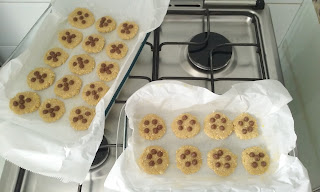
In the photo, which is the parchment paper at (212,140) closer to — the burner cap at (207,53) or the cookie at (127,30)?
the burner cap at (207,53)

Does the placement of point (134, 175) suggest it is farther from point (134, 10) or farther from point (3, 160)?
point (134, 10)

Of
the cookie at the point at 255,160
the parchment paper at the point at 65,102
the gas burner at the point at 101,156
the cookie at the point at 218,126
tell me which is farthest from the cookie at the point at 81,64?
the cookie at the point at 255,160

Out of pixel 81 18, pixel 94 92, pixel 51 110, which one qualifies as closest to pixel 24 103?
pixel 51 110

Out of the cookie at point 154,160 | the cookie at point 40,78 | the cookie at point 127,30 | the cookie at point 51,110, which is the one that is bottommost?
the cookie at point 154,160

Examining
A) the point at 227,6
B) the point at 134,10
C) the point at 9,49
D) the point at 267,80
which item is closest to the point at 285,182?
Result: the point at 267,80

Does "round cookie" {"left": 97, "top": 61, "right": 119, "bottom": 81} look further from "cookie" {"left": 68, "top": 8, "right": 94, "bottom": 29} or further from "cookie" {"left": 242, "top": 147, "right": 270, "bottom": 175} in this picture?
"cookie" {"left": 242, "top": 147, "right": 270, "bottom": 175}

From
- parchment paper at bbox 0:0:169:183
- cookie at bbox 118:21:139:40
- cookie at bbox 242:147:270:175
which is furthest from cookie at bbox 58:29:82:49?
cookie at bbox 242:147:270:175

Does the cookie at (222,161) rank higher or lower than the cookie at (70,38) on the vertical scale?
lower
